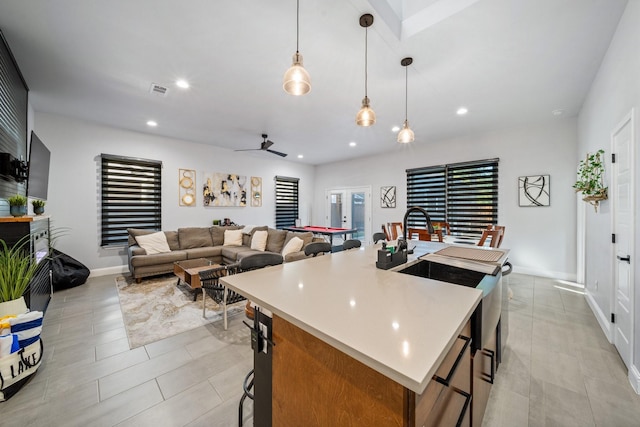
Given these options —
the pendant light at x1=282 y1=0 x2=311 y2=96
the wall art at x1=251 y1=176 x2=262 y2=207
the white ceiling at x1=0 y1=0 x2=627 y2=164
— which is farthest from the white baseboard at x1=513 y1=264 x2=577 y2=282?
the wall art at x1=251 y1=176 x2=262 y2=207

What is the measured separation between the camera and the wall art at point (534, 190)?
14.7 feet

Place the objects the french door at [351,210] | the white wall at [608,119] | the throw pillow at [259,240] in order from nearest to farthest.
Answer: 1. the white wall at [608,119]
2. the throw pillow at [259,240]
3. the french door at [351,210]

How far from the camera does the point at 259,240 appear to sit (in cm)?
535

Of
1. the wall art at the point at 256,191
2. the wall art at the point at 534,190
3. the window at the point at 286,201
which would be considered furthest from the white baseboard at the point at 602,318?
the wall art at the point at 256,191

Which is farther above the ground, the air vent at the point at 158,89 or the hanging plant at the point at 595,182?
the air vent at the point at 158,89

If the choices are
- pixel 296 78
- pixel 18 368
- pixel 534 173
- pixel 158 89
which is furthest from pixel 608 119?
pixel 18 368

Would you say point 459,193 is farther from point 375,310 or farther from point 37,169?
point 37,169

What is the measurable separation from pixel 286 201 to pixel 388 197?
325 centimetres

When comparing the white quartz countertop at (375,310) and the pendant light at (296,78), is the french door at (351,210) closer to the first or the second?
the pendant light at (296,78)

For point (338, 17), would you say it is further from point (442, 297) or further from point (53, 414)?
point (53, 414)

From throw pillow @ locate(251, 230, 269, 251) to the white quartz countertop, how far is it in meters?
3.86

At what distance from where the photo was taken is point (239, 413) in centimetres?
150

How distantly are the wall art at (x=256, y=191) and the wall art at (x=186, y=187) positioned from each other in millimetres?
1567

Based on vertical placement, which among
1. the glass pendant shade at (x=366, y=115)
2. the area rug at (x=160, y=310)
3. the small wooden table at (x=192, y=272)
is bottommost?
the area rug at (x=160, y=310)
